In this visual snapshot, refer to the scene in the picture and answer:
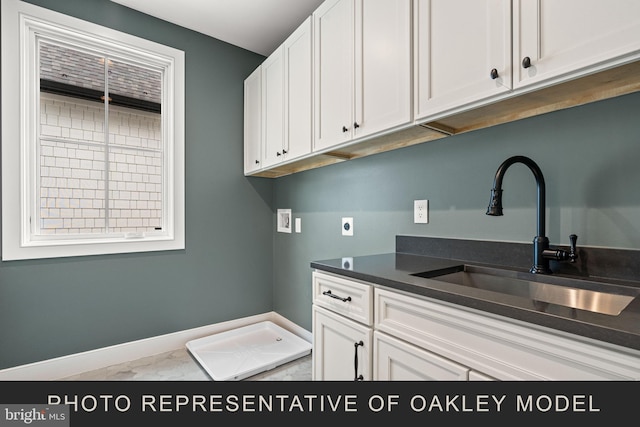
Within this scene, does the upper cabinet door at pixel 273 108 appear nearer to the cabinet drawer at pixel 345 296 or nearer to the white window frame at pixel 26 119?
the white window frame at pixel 26 119

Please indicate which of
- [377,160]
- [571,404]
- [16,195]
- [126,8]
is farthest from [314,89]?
[16,195]

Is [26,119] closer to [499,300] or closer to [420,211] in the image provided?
[420,211]

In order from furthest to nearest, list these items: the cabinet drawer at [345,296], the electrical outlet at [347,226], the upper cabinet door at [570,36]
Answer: the electrical outlet at [347,226]
the cabinet drawer at [345,296]
the upper cabinet door at [570,36]

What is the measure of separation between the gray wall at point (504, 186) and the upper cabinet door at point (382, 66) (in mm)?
364

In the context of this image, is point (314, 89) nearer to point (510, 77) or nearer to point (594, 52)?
point (510, 77)

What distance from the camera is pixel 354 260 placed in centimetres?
155

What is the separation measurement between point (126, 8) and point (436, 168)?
2476 millimetres

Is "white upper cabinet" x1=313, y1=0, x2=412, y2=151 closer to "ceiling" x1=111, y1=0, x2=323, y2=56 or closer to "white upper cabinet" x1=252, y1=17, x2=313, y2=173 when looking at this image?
"white upper cabinet" x1=252, y1=17, x2=313, y2=173

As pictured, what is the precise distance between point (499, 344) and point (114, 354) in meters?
2.50

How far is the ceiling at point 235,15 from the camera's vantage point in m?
2.21

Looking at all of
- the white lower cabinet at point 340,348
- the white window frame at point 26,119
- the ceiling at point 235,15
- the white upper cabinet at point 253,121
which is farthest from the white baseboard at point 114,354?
the ceiling at point 235,15

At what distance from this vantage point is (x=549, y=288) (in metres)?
1.12

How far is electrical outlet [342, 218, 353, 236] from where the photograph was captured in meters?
2.14

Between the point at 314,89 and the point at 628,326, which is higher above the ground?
the point at 314,89
